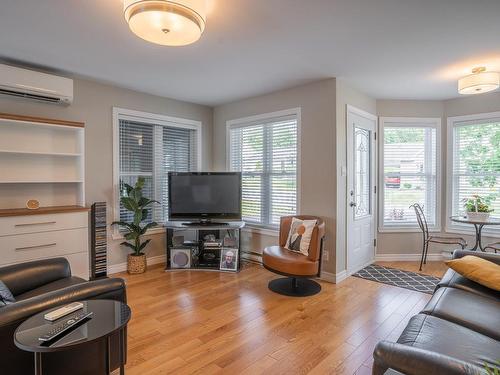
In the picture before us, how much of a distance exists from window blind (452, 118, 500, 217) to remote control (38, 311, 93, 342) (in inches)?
197

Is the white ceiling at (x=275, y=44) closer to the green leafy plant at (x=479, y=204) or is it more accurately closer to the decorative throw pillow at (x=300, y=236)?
the green leafy plant at (x=479, y=204)

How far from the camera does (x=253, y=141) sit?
4590 mm

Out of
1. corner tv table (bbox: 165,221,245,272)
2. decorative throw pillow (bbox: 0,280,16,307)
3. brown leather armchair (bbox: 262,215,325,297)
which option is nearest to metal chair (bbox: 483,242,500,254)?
brown leather armchair (bbox: 262,215,325,297)

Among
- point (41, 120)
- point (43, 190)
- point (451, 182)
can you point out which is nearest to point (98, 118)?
point (41, 120)

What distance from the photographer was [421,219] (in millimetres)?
4457

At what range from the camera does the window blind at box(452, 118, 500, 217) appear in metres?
4.19

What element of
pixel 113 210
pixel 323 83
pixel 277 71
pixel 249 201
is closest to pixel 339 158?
pixel 323 83

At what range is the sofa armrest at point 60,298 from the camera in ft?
4.70

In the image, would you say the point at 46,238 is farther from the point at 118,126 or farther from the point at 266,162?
the point at 266,162

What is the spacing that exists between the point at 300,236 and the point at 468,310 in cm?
181

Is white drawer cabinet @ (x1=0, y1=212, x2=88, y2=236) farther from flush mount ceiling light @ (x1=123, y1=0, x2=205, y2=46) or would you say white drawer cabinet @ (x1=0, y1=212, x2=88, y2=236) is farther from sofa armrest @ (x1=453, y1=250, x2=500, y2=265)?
sofa armrest @ (x1=453, y1=250, x2=500, y2=265)

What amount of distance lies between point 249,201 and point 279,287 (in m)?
1.62

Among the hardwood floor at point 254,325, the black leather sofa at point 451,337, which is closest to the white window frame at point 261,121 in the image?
the hardwood floor at point 254,325

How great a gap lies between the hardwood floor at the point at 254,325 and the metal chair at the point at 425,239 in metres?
1.24
